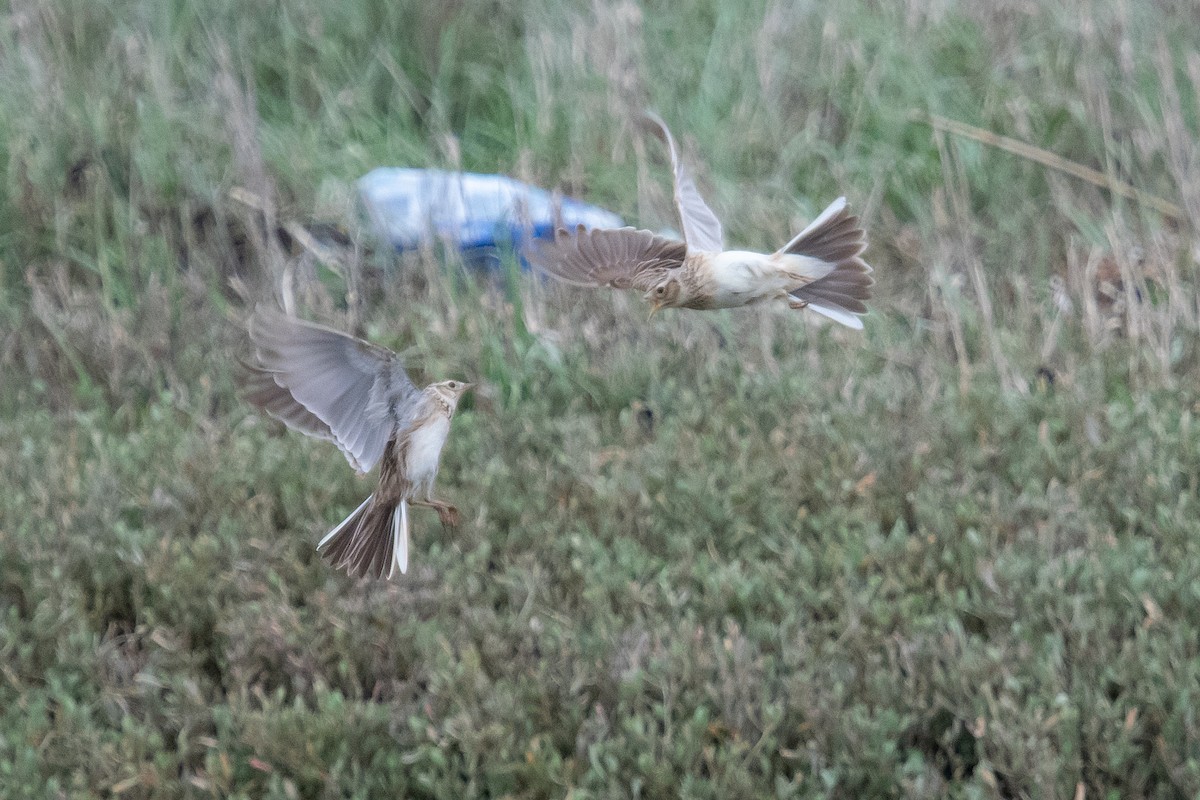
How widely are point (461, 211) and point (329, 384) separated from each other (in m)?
3.93

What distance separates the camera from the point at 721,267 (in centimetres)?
147

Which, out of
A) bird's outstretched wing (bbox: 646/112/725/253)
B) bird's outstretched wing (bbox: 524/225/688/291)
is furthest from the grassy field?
bird's outstretched wing (bbox: 524/225/688/291)

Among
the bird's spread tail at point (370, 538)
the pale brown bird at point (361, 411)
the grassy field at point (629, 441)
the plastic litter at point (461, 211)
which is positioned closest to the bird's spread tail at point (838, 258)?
the pale brown bird at point (361, 411)

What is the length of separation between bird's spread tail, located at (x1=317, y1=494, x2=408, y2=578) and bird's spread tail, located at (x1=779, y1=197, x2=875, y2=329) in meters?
0.56

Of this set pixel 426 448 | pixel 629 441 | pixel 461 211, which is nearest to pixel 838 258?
pixel 426 448

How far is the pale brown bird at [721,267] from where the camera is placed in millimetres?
1459

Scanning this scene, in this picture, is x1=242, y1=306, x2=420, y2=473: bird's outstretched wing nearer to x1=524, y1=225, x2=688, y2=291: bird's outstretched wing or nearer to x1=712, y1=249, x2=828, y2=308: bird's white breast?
x1=524, y1=225, x2=688, y2=291: bird's outstretched wing

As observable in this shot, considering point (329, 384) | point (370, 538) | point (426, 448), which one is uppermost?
point (329, 384)

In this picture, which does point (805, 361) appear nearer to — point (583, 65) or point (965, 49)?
point (583, 65)

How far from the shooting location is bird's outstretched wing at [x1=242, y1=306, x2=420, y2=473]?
146cm

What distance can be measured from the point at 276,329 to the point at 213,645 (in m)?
2.86

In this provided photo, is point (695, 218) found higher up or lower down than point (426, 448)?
higher up

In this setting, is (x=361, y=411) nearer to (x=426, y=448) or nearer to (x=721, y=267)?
(x=426, y=448)

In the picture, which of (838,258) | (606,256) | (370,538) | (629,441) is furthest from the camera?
(629,441)
